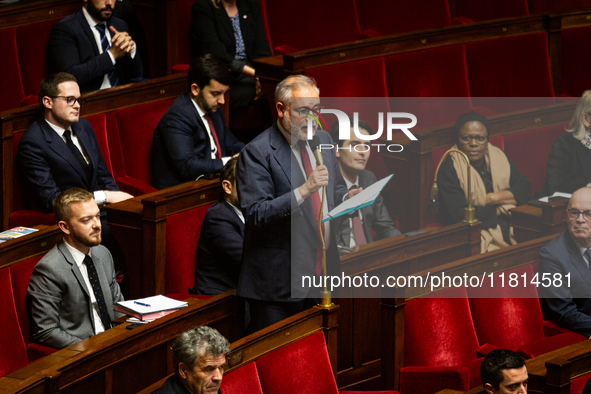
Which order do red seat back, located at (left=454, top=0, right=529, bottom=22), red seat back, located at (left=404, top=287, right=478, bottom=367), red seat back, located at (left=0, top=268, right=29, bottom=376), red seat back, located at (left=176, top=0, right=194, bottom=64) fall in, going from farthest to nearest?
red seat back, located at (left=454, top=0, right=529, bottom=22) < red seat back, located at (left=176, top=0, right=194, bottom=64) < red seat back, located at (left=404, top=287, right=478, bottom=367) < red seat back, located at (left=0, top=268, right=29, bottom=376)

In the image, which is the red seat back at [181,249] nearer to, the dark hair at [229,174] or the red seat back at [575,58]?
the dark hair at [229,174]

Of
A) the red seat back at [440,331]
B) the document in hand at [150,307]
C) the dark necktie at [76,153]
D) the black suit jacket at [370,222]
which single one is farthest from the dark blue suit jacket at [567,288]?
the dark necktie at [76,153]

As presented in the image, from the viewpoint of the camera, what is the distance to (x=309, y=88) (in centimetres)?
75

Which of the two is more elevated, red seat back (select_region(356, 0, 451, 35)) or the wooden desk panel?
red seat back (select_region(356, 0, 451, 35))

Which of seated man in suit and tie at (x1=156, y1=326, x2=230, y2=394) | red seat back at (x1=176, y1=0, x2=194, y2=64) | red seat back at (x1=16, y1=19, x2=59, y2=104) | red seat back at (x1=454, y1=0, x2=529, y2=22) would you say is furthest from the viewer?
red seat back at (x1=454, y1=0, x2=529, y2=22)

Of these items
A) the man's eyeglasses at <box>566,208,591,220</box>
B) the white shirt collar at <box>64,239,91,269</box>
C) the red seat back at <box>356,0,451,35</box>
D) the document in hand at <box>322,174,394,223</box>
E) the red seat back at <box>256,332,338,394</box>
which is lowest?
the red seat back at <box>256,332,338,394</box>

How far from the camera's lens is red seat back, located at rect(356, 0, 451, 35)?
59.4 inches

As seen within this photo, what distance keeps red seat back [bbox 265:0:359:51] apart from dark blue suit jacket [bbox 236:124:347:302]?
694 mm

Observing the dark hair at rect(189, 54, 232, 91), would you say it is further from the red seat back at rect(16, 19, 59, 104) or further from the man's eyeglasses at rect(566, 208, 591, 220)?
the man's eyeglasses at rect(566, 208, 591, 220)

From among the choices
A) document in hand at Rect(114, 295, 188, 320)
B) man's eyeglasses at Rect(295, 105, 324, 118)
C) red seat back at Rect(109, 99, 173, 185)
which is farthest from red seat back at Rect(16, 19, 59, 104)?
man's eyeglasses at Rect(295, 105, 324, 118)

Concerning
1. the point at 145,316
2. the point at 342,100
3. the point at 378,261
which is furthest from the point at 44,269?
the point at 342,100

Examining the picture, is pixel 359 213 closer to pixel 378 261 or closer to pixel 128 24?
pixel 378 261

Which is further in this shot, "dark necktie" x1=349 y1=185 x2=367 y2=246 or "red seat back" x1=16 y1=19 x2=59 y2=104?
"red seat back" x1=16 y1=19 x2=59 y2=104

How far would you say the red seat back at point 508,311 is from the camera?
0.97 metres
